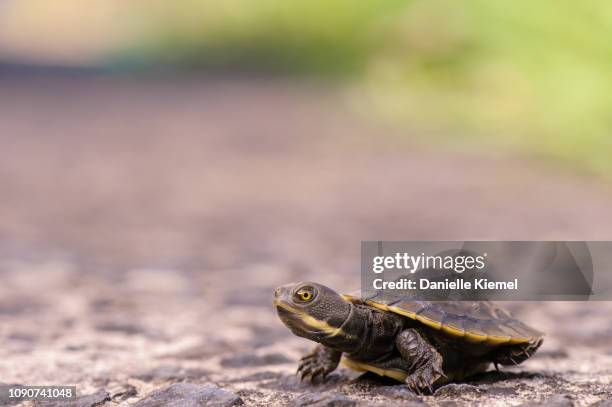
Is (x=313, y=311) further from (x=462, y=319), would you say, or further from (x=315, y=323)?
(x=462, y=319)

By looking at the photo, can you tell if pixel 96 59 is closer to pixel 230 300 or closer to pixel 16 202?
pixel 16 202

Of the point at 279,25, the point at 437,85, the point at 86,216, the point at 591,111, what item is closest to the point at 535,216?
the point at 591,111

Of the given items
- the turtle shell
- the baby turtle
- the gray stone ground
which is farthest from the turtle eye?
the gray stone ground

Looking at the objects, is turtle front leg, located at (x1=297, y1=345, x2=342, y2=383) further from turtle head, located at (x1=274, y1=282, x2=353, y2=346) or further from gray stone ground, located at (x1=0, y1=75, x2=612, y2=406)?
turtle head, located at (x1=274, y1=282, x2=353, y2=346)

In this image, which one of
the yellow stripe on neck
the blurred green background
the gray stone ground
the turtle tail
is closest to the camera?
the yellow stripe on neck

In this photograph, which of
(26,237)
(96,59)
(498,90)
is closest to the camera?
(26,237)

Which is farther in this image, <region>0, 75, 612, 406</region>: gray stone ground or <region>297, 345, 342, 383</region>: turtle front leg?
<region>0, 75, 612, 406</region>: gray stone ground

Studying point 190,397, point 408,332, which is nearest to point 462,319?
point 408,332
